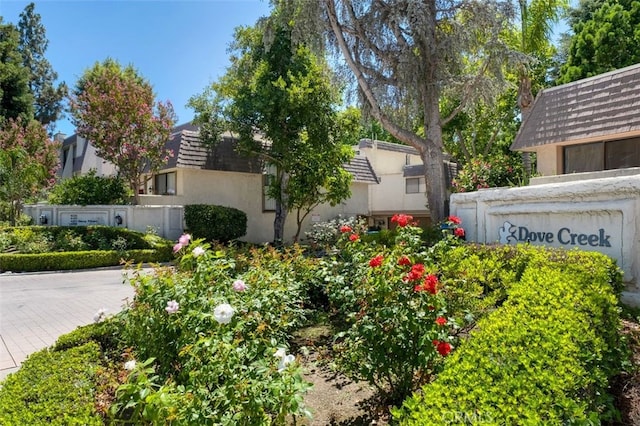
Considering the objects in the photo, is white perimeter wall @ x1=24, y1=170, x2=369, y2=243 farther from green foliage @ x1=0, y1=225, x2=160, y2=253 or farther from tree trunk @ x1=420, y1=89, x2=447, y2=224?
tree trunk @ x1=420, y1=89, x2=447, y2=224

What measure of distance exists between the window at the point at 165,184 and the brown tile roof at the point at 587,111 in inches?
513

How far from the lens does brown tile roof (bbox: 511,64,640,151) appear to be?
9414 millimetres

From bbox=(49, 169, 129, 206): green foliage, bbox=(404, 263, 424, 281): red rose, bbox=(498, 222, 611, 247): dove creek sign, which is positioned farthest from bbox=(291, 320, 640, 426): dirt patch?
bbox=(49, 169, 129, 206): green foliage

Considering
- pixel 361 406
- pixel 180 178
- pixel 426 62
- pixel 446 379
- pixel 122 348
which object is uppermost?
pixel 426 62

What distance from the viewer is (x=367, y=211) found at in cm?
2211

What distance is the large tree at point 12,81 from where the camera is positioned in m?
25.5

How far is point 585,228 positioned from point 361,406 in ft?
14.5

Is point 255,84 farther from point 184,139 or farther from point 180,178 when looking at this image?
point 180,178

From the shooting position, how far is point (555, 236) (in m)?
6.04

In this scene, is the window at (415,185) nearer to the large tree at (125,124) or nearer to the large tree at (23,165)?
the large tree at (125,124)

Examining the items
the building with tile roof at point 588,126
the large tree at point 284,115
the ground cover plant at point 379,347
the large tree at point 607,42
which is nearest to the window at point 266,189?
the large tree at point 284,115

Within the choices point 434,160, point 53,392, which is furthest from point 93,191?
point 53,392

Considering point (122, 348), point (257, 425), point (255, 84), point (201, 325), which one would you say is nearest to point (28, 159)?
point (255, 84)

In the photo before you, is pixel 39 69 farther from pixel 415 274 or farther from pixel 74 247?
pixel 415 274
